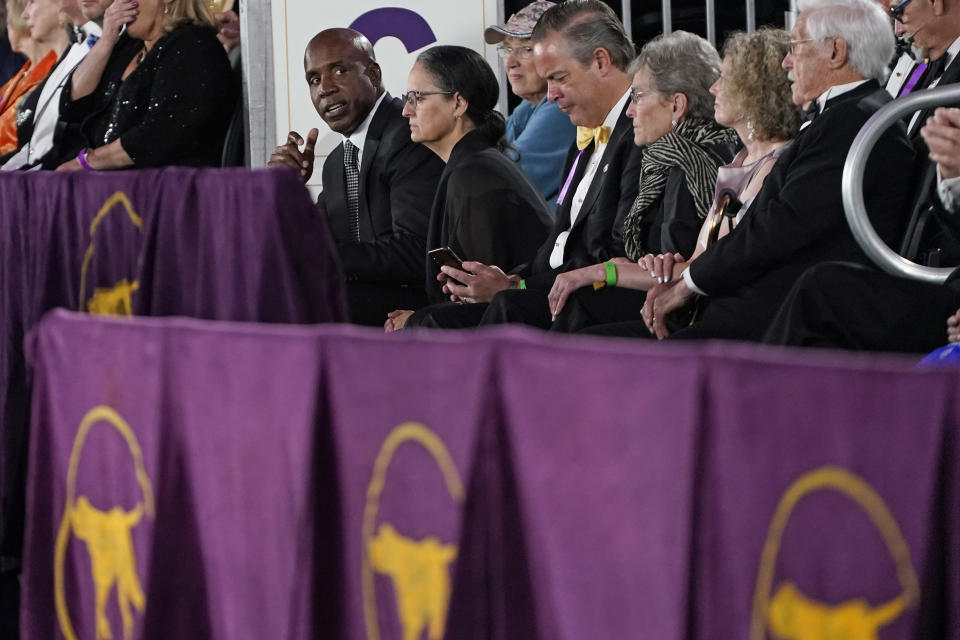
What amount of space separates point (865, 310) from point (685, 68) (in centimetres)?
129

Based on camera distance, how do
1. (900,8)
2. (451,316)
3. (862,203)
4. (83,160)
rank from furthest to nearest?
(83,160) < (451,316) < (900,8) < (862,203)

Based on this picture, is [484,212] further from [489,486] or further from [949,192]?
[489,486]

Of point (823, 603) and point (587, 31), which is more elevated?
point (587, 31)

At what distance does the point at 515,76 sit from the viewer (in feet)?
16.9

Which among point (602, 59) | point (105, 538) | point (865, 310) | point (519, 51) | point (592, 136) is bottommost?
point (105, 538)

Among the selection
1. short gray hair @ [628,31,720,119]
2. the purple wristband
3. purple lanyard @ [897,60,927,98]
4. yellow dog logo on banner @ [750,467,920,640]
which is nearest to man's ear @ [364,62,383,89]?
the purple wristband

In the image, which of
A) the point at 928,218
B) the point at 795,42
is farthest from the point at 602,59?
the point at 928,218

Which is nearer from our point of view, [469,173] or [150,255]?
[150,255]

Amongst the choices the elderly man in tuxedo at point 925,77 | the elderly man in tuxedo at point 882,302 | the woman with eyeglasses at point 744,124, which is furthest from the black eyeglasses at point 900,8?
the elderly man in tuxedo at point 882,302

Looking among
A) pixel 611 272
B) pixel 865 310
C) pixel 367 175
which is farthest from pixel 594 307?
pixel 367 175

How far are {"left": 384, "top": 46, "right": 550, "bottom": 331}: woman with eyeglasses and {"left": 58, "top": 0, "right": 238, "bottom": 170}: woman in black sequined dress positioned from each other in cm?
75

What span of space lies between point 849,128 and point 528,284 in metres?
Answer: 1.12

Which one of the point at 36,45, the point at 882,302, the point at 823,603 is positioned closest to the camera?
the point at 823,603

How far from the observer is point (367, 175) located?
461 centimetres
